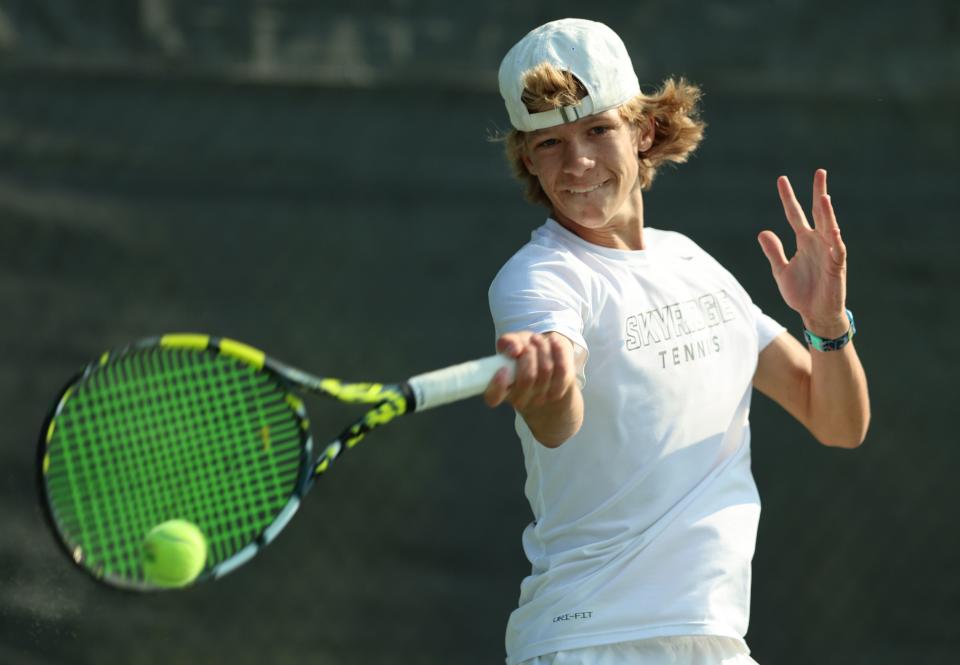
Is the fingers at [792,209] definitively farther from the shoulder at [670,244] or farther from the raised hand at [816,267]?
the shoulder at [670,244]

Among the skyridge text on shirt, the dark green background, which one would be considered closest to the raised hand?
the skyridge text on shirt

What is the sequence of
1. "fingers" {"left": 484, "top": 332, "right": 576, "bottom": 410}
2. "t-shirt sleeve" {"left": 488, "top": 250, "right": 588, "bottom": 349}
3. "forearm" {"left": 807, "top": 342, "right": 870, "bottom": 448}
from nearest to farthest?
"fingers" {"left": 484, "top": 332, "right": 576, "bottom": 410} → "t-shirt sleeve" {"left": 488, "top": 250, "right": 588, "bottom": 349} → "forearm" {"left": 807, "top": 342, "right": 870, "bottom": 448}

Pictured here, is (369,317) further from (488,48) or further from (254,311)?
(488,48)

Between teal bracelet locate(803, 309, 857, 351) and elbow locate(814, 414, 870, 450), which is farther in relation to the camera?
elbow locate(814, 414, 870, 450)

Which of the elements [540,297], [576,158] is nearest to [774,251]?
[576,158]

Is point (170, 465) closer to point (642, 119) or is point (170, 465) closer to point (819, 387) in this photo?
point (642, 119)

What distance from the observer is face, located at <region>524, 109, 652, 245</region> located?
2291 mm

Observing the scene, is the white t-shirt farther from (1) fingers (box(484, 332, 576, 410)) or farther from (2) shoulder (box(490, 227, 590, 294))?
(1) fingers (box(484, 332, 576, 410))

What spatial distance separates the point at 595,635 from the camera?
2203 millimetres

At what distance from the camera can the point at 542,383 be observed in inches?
76.6

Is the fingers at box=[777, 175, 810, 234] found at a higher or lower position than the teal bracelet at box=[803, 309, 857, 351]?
higher

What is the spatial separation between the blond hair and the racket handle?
1.73ft

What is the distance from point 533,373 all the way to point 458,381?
0.11m

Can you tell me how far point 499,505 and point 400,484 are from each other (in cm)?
25
